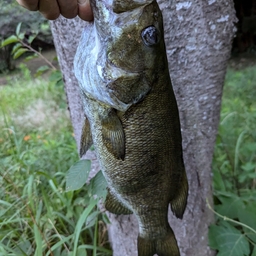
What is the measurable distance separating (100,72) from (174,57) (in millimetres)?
423

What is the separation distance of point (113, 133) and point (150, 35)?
0.27 meters

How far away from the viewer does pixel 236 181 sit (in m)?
2.21

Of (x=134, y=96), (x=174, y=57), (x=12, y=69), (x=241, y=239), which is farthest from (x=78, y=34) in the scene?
(x=12, y=69)

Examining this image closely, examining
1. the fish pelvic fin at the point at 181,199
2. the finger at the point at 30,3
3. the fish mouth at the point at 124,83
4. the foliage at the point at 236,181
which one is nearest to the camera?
the finger at the point at 30,3

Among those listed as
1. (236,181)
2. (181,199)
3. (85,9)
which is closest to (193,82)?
(181,199)

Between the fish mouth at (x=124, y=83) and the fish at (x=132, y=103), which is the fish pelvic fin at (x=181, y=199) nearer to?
the fish at (x=132, y=103)

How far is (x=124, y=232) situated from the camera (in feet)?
5.07

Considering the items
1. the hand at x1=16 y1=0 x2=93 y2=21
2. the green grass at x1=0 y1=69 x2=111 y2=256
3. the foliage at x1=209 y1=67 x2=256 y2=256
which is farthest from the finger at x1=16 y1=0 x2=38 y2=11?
the foliage at x1=209 y1=67 x2=256 y2=256

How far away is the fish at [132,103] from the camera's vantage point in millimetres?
814

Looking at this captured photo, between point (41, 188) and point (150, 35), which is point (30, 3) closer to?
point (150, 35)

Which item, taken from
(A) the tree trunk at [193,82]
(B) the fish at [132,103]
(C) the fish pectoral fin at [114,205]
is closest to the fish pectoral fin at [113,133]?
(B) the fish at [132,103]

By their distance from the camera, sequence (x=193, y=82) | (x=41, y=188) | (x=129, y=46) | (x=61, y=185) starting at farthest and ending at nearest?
(x=61, y=185)
(x=41, y=188)
(x=193, y=82)
(x=129, y=46)

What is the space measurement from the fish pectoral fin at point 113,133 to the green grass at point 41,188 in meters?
0.62

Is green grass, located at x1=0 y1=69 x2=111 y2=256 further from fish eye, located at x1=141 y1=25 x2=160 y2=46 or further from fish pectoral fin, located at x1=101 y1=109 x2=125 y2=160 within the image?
fish eye, located at x1=141 y1=25 x2=160 y2=46
